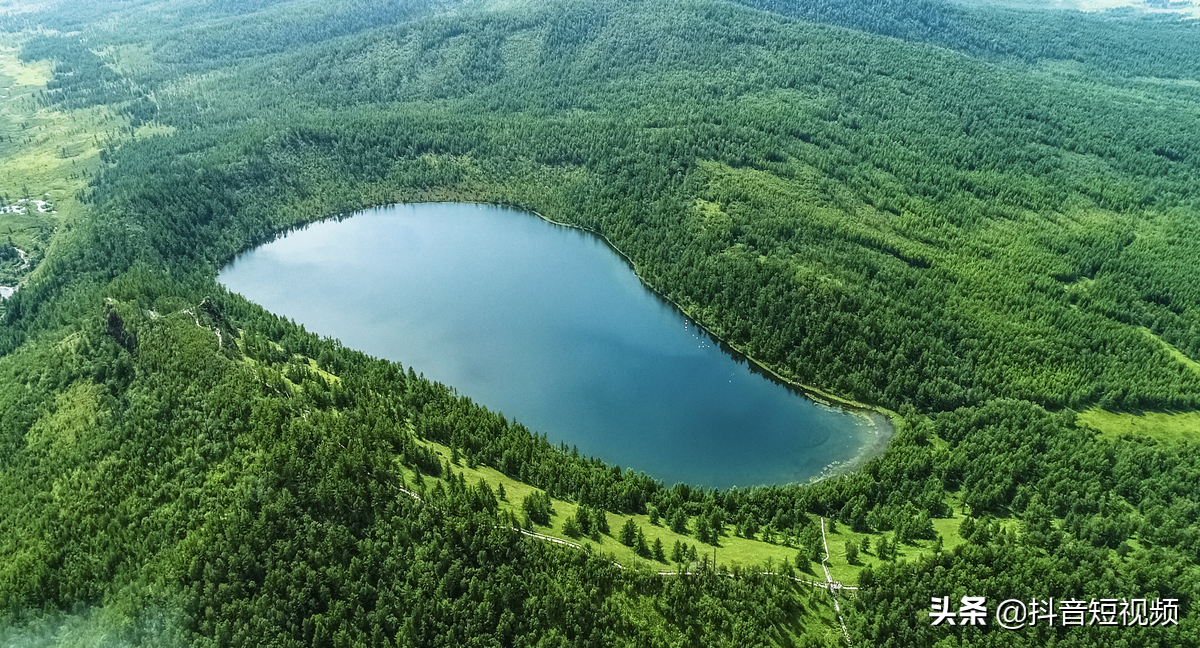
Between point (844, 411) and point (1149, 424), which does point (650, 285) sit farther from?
point (1149, 424)

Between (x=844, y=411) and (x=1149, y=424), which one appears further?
(x=844, y=411)

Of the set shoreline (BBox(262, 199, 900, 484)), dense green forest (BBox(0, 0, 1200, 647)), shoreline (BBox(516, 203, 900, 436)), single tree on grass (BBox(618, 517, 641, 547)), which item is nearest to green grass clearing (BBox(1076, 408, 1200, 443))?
dense green forest (BBox(0, 0, 1200, 647))

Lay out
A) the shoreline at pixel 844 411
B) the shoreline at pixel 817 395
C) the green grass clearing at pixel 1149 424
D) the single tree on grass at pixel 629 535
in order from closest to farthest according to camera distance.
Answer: the single tree on grass at pixel 629 535 < the shoreline at pixel 844 411 < the green grass clearing at pixel 1149 424 < the shoreline at pixel 817 395

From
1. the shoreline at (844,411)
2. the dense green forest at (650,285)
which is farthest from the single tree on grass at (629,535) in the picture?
the shoreline at (844,411)

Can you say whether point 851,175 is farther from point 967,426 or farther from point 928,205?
point 967,426

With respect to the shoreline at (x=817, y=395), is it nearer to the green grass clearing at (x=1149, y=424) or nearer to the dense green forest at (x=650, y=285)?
the dense green forest at (x=650, y=285)

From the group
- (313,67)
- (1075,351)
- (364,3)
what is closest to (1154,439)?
(1075,351)

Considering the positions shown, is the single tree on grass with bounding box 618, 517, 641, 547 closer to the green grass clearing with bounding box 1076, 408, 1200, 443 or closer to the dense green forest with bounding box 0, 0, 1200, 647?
the dense green forest with bounding box 0, 0, 1200, 647

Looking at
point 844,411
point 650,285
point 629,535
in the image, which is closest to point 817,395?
point 844,411
